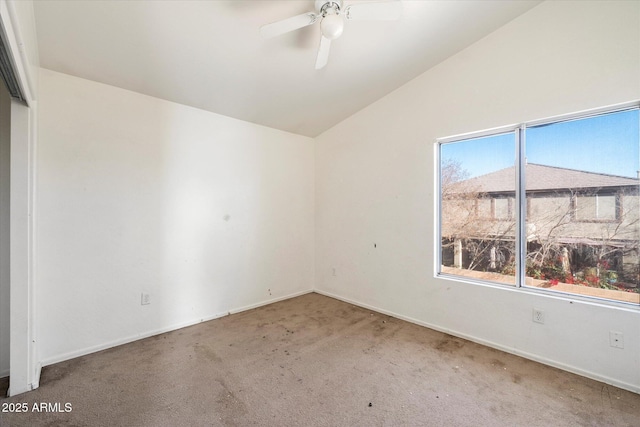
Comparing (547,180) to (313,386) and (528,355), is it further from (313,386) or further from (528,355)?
(313,386)

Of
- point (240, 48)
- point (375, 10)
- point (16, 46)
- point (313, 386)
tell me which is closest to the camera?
point (16, 46)

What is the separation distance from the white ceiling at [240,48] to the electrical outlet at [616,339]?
8.76ft

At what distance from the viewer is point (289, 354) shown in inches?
93.7

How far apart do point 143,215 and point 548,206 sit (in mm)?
3702

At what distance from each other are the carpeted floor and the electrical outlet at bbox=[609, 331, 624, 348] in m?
0.31

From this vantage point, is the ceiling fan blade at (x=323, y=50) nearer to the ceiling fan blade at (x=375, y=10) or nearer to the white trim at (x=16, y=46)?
the ceiling fan blade at (x=375, y=10)

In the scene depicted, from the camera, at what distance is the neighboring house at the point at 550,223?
203 cm

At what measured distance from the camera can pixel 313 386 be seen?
195cm

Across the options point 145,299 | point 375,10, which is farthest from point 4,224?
point 375,10

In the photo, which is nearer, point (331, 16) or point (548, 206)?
point (331, 16)

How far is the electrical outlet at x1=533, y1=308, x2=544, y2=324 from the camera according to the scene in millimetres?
2263

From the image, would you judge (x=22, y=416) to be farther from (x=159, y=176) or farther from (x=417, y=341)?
(x=417, y=341)

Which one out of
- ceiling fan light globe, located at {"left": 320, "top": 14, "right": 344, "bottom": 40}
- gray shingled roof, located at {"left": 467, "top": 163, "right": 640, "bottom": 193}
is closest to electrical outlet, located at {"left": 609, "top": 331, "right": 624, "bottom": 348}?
gray shingled roof, located at {"left": 467, "top": 163, "right": 640, "bottom": 193}

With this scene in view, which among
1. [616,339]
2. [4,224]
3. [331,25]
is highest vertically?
[331,25]
